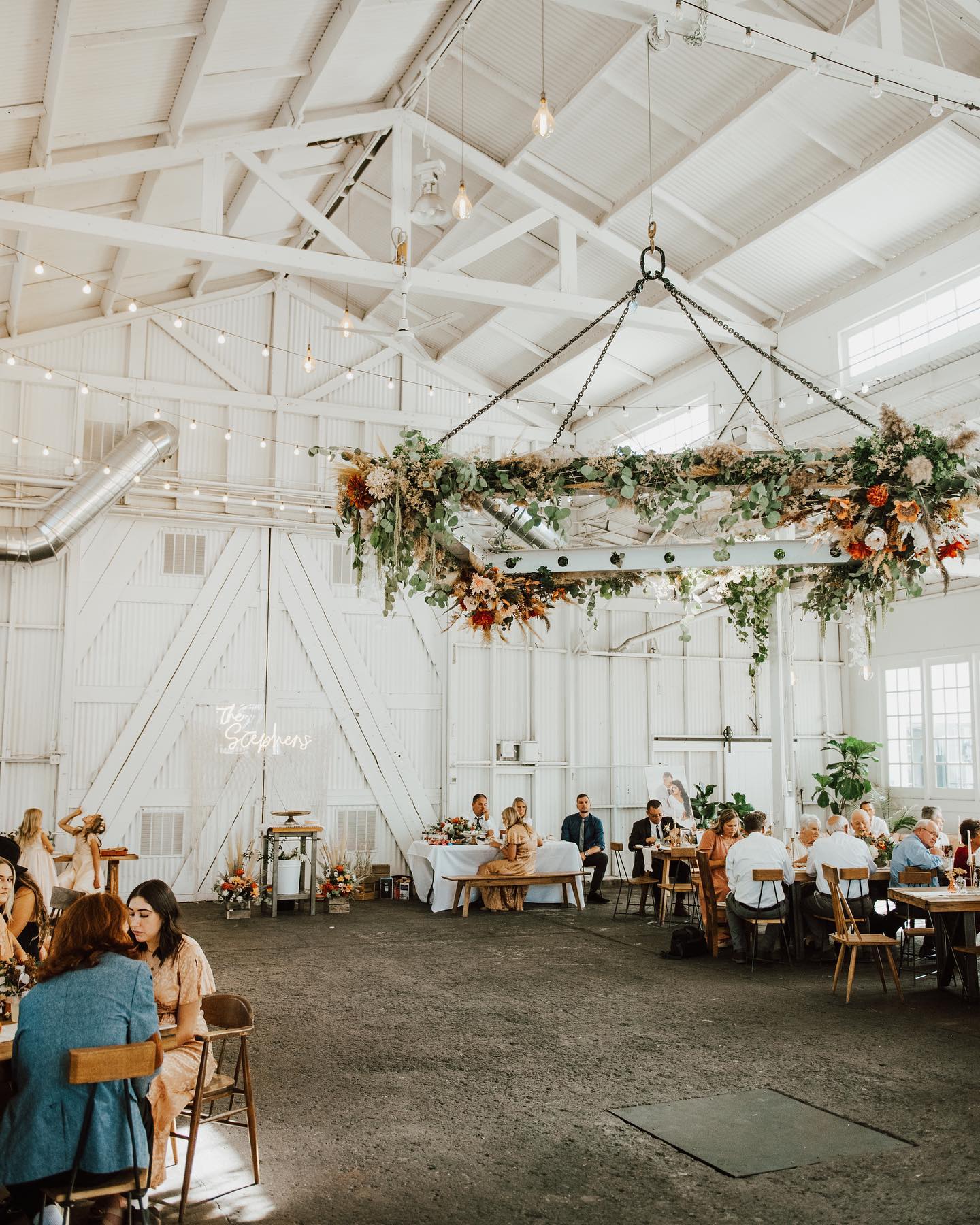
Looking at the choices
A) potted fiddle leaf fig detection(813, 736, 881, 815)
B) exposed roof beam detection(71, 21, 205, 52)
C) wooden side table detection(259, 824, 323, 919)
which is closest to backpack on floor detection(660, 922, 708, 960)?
A: wooden side table detection(259, 824, 323, 919)

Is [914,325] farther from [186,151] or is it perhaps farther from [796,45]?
[186,151]

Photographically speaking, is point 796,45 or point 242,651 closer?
point 796,45

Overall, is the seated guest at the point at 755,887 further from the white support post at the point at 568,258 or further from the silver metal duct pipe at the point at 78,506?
the silver metal duct pipe at the point at 78,506

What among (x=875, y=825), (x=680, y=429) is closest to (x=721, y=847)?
(x=875, y=825)

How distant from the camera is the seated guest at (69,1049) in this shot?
2936 mm

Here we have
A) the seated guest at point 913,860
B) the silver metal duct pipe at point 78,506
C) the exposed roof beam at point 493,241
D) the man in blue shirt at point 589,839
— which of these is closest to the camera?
the seated guest at point 913,860

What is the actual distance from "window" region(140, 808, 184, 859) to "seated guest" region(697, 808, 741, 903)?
621cm

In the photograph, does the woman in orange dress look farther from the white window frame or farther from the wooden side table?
the white window frame

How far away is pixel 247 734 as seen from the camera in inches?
484

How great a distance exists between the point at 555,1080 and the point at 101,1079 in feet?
9.81

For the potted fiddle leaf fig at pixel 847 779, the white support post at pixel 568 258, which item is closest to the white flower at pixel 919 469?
the white support post at pixel 568 258

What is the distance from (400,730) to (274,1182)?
30.3ft

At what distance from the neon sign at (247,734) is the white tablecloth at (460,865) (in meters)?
2.05

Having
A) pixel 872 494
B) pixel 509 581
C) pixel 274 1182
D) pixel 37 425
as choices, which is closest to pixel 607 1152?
pixel 274 1182
